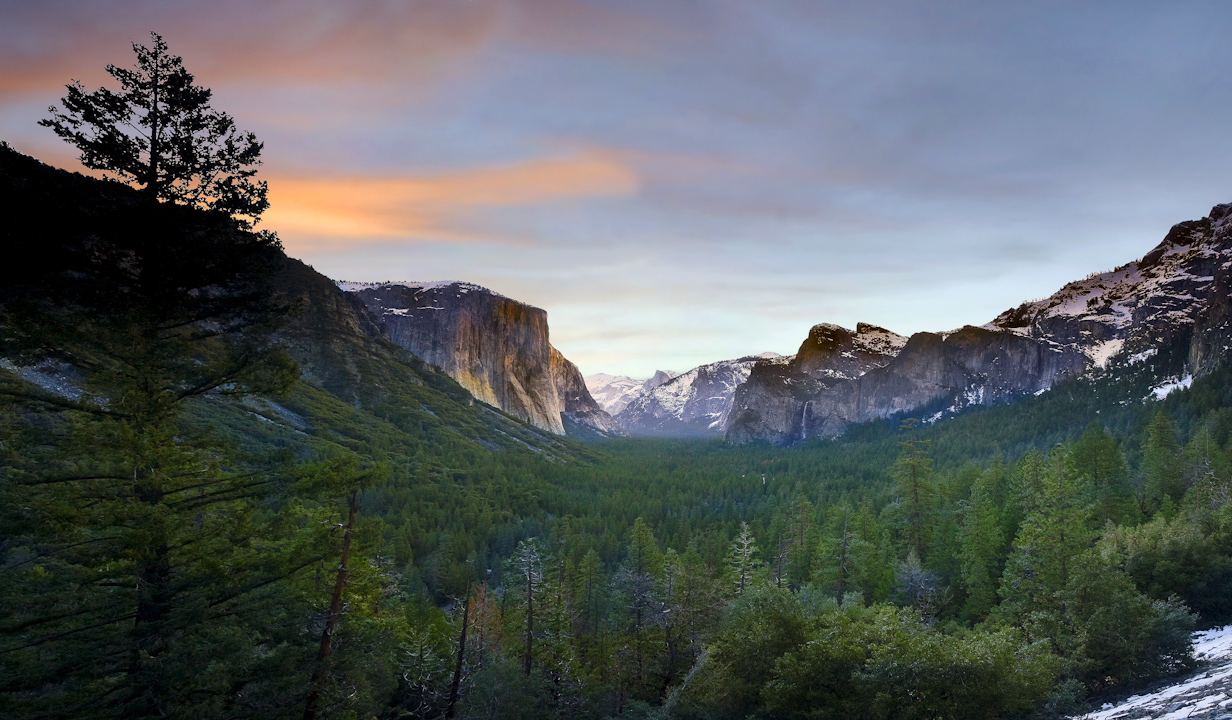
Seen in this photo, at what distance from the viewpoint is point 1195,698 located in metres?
15.3

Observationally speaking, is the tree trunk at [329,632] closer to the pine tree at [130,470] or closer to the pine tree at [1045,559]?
the pine tree at [130,470]

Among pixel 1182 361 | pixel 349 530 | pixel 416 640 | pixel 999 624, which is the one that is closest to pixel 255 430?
pixel 416 640

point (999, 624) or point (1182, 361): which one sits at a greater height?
point (1182, 361)

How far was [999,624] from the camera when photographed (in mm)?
25484

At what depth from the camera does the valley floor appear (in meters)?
14.0

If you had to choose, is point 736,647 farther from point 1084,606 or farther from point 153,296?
point 153,296

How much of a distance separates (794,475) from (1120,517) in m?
92.5

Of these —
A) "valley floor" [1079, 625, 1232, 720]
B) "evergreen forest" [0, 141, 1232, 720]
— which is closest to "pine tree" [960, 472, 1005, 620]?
"evergreen forest" [0, 141, 1232, 720]

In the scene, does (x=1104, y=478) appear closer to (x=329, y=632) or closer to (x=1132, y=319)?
(x=329, y=632)

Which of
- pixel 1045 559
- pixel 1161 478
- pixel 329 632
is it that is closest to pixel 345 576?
pixel 329 632

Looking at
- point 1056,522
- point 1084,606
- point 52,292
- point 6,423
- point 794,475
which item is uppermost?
point 52,292

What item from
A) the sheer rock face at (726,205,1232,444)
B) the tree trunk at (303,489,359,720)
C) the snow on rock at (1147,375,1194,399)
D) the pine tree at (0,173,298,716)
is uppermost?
the sheer rock face at (726,205,1232,444)

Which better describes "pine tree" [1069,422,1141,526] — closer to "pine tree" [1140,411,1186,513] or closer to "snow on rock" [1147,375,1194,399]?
"pine tree" [1140,411,1186,513]

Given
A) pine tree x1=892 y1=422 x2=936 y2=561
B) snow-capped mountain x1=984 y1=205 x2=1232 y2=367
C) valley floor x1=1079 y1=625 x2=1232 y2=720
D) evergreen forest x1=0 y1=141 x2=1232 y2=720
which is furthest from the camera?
snow-capped mountain x1=984 y1=205 x2=1232 y2=367
